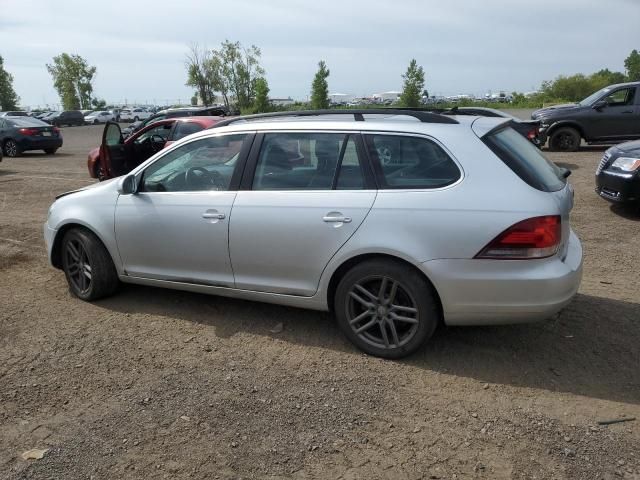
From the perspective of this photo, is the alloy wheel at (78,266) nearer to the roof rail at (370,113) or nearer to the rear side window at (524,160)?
the roof rail at (370,113)

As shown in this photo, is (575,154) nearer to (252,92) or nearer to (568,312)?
(568,312)

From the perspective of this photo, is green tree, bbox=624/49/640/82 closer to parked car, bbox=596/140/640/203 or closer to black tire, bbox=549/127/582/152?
black tire, bbox=549/127/582/152

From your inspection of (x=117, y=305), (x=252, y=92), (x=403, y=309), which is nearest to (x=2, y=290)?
(x=117, y=305)

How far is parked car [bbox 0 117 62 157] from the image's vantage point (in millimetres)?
19422

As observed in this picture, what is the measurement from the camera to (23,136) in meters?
19.4

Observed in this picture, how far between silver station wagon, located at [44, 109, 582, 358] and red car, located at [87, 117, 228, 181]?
393 centimetres

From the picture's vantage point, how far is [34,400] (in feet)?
11.5

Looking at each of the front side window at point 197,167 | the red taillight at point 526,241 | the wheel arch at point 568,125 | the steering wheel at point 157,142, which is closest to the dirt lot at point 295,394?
the red taillight at point 526,241

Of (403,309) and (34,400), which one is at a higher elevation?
(403,309)

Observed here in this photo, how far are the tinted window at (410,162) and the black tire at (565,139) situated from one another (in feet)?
42.4

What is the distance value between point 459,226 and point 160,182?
2525 millimetres

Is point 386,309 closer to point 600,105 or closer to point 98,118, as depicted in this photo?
point 600,105

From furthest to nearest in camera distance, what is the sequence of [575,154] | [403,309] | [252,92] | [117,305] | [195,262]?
[252,92], [575,154], [117,305], [195,262], [403,309]

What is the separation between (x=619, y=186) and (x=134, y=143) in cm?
804
